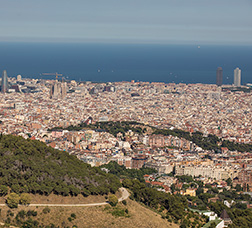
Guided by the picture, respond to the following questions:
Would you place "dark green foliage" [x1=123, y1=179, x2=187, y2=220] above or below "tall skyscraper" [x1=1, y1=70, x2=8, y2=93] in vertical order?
below

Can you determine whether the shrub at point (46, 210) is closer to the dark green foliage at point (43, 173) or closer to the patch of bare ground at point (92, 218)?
the patch of bare ground at point (92, 218)

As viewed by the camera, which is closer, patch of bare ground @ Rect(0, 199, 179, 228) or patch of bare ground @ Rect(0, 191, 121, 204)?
patch of bare ground @ Rect(0, 199, 179, 228)

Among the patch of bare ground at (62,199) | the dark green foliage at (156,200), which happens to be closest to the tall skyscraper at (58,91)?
the dark green foliage at (156,200)

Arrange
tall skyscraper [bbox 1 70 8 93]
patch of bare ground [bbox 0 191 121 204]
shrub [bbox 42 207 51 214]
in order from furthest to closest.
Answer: tall skyscraper [bbox 1 70 8 93] → patch of bare ground [bbox 0 191 121 204] → shrub [bbox 42 207 51 214]

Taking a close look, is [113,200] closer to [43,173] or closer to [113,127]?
[43,173]

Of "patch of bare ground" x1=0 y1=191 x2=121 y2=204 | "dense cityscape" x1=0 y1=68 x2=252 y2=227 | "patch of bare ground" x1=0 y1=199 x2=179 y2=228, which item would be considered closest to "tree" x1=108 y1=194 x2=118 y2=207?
"patch of bare ground" x1=0 y1=199 x2=179 y2=228

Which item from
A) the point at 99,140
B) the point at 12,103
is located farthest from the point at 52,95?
the point at 99,140

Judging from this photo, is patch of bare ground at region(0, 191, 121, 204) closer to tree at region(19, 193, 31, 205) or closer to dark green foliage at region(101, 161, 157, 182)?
tree at region(19, 193, 31, 205)

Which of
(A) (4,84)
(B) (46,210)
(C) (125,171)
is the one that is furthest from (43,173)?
(A) (4,84)
